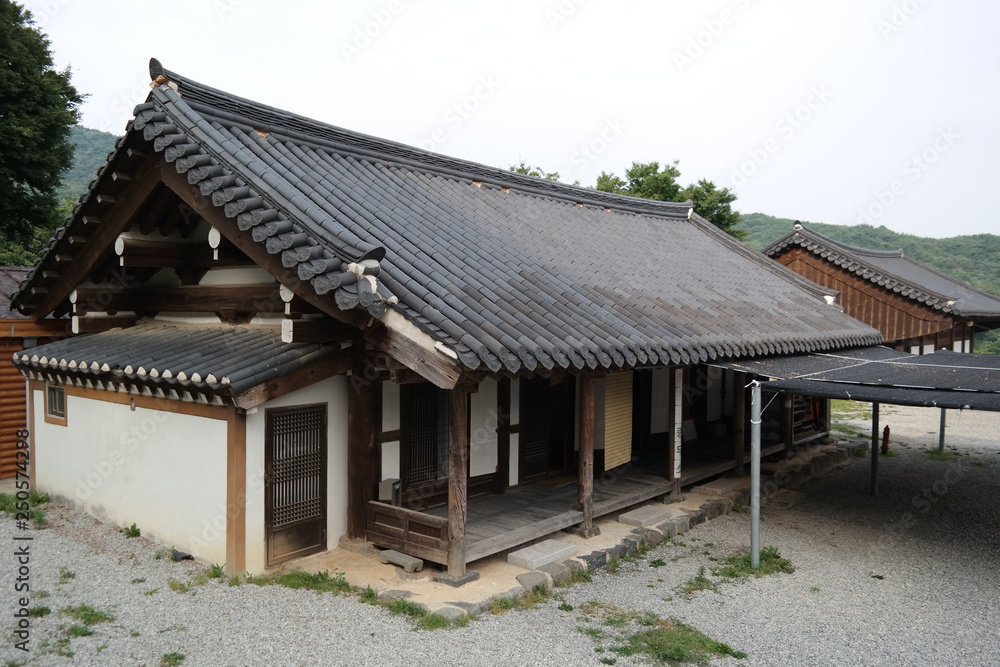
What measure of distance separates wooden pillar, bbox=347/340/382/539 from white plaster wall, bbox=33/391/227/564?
4.65 feet

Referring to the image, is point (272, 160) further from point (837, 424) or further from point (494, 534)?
point (837, 424)

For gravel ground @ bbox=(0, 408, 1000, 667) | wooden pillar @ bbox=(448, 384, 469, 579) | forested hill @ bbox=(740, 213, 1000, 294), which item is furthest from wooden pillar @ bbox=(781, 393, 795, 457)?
forested hill @ bbox=(740, 213, 1000, 294)

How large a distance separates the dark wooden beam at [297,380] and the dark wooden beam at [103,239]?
311cm

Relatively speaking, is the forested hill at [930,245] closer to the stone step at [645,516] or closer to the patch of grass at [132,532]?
the stone step at [645,516]

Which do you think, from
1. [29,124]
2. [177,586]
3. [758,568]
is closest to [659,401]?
[758,568]

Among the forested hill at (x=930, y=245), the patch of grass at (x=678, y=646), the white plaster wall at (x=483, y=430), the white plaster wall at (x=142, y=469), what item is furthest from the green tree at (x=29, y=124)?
the forested hill at (x=930, y=245)

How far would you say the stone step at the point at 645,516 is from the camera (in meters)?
9.30

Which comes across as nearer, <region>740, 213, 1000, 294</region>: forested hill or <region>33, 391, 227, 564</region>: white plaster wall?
<region>33, 391, 227, 564</region>: white plaster wall

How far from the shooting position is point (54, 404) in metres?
9.82

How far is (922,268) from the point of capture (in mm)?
29062

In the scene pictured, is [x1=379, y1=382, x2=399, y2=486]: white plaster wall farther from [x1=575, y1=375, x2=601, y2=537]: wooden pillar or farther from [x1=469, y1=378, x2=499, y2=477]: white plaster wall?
[x1=575, y1=375, x2=601, y2=537]: wooden pillar

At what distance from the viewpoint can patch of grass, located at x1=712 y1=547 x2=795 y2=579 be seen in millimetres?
7879

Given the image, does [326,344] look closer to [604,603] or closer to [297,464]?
[297,464]

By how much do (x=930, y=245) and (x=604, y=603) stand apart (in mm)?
65118
